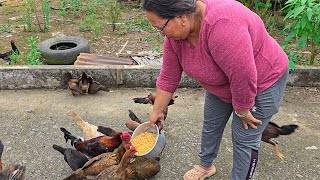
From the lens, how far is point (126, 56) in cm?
661

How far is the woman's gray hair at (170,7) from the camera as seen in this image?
193 cm

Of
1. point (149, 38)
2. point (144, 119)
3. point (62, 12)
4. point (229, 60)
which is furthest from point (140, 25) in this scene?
point (229, 60)

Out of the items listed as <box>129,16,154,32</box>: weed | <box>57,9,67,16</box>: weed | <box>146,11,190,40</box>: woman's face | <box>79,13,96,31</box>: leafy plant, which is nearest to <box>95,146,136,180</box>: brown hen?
<box>146,11,190,40</box>: woman's face

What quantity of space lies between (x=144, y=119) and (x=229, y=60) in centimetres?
287

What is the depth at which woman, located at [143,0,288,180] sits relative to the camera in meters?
1.98

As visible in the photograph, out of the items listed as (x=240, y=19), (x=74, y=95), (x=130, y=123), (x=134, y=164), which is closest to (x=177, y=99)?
(x=130, y=123)

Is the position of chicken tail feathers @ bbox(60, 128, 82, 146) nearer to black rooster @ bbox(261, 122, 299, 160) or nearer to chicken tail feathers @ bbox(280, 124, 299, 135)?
black rooster @ bbox(261, 122, 299, 160)

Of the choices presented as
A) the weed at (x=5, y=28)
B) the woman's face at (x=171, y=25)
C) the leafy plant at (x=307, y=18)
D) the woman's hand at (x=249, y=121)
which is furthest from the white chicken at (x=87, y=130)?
the weed at (x=5, y=28)

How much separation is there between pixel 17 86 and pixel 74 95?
998mm

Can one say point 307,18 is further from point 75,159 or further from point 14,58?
point 14,58

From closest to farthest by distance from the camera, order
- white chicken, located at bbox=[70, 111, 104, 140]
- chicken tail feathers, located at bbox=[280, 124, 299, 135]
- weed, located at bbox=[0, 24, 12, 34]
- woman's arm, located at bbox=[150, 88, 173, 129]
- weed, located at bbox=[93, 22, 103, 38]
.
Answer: woman's arm, located at bbox=[150, 88, 173, 129], chicken tail feathers, located at bbox=[280, 124, 299, 135], white chicken, located at bbox=[70, 111, 104, 140], weed, located at bbox=[93, 22, 103, 38], weed, located at bbox=[0, 24, 12, 34]

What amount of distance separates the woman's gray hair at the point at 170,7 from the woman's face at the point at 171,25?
34 mm

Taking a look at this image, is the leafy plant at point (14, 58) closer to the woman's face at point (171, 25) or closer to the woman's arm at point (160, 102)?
the woman's arm at point (160, 102)

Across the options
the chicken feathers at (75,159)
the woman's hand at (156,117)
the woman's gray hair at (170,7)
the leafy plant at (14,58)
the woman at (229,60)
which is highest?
the woman's gray hair at (170,7)
